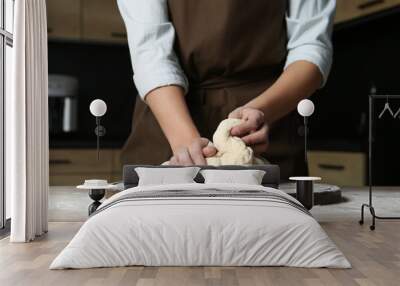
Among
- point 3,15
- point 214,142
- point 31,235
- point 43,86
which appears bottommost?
point 31,235

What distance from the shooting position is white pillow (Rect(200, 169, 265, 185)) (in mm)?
4918

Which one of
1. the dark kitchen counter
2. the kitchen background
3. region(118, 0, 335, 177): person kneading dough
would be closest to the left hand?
region(118, 0, 335, 177): person kneading dough

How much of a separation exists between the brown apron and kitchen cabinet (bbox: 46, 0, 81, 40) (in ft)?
3.42

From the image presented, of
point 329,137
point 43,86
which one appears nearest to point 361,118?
point 329,137

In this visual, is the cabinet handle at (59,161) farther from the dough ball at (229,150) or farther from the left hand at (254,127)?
the left hand at (254,127)

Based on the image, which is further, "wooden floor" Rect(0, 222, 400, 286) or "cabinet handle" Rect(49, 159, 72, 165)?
"cabinet handle" Rect(49, 159, 72, 165)

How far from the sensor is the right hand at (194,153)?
557 centimetres

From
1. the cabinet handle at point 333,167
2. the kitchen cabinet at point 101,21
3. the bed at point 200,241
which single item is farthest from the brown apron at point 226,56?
the bed at point 200,241

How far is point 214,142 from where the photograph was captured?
569cm

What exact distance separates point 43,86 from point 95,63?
1.50 meters

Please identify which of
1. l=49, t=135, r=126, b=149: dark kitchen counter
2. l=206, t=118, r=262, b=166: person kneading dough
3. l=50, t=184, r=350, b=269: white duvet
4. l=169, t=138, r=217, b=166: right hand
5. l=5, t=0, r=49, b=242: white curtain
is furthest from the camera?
l=49, t=135, r=126, b=149: dark kitchen counter

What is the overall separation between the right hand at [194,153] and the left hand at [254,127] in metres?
0.36

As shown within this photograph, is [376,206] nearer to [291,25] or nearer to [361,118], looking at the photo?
[361,118]

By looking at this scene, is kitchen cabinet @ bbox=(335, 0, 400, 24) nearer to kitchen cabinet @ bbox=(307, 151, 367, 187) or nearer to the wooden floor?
kitchen cabinet @ bbox=(307, 151, 367, 187)
